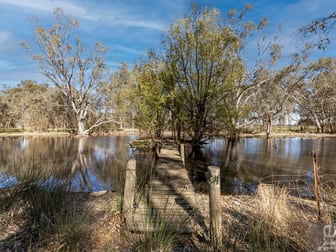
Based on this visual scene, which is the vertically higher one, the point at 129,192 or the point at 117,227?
the point at 129,192

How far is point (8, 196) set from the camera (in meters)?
3.34

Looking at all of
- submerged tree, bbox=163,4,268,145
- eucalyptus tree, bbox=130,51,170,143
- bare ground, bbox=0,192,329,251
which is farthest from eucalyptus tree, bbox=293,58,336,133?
bare ground, bbox=0,192,329,251

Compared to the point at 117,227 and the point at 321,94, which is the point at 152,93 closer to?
the point at 117,227

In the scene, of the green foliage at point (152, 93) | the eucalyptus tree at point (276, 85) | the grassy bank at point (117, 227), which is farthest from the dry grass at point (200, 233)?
the eucalyptus tree at point (276, 85)

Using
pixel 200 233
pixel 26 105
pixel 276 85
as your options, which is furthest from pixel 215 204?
pixel 26 105

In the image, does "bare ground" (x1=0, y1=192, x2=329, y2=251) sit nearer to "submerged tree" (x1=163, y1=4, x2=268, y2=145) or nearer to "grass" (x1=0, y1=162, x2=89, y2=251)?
"grass" (x1=0, y1=162, x2=89, y2=251)

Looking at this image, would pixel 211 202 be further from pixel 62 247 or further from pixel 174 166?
pixel 174 166

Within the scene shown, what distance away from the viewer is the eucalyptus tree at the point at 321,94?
80.4 feet

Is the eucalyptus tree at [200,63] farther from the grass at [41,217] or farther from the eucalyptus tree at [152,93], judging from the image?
the grass at [41,217]

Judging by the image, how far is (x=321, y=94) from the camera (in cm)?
2845

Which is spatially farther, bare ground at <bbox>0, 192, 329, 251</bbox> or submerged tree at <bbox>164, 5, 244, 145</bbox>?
submerged tree at <bbox>164, 5, 244, 145</bbox>

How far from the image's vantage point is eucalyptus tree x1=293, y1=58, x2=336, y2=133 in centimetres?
2449

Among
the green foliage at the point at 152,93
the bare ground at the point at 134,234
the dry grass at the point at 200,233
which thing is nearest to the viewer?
the dry grass at the point at 200,233

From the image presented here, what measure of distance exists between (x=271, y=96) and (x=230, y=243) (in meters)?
30.2
